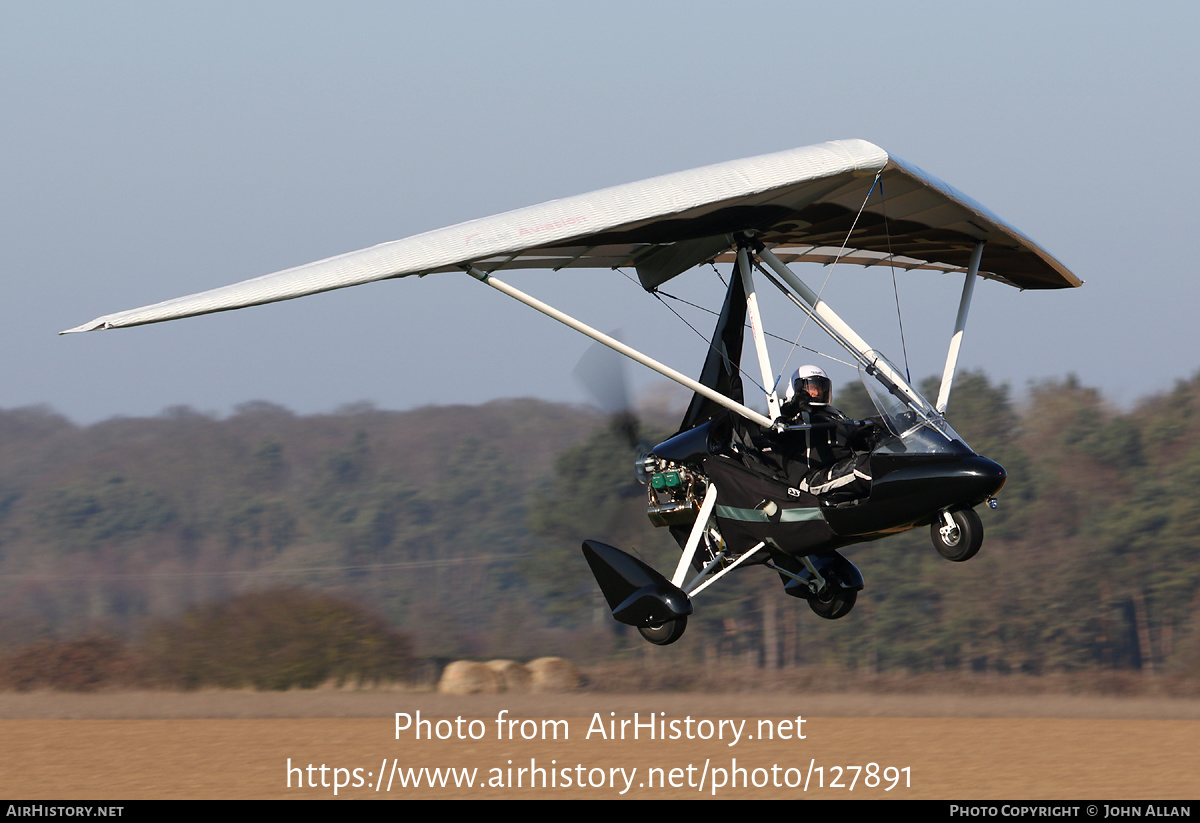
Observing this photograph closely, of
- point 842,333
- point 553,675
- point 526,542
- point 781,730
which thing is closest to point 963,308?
point 842,333

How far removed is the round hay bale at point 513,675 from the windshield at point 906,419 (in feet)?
111

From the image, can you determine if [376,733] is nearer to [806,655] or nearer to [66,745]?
[66,745]

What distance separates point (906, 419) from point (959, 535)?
1143mm

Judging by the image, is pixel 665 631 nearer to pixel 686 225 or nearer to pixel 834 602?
pixel 834 602

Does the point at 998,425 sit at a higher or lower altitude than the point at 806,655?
higher

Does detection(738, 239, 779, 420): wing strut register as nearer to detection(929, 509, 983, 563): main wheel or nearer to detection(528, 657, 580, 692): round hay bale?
detection(929, 509, 983, 563): main wheel

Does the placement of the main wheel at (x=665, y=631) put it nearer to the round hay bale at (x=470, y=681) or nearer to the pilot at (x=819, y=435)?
the pilot at (x=819, y=435)

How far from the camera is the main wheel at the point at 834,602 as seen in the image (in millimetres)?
13195

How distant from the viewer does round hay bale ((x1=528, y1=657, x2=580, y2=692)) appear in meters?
44.1

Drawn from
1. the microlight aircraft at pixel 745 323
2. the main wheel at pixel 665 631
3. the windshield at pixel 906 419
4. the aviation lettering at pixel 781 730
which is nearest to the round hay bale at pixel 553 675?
the aviation lettering at pixel 781 730

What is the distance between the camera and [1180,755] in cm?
3359

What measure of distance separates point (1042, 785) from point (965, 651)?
24142mm

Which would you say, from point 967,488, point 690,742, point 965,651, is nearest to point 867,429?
point 967,488

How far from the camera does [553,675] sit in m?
44.4
